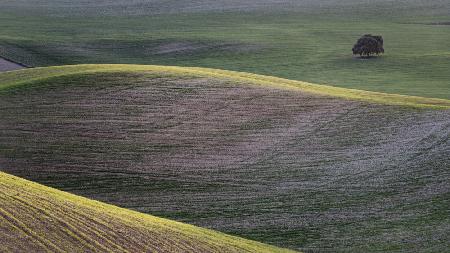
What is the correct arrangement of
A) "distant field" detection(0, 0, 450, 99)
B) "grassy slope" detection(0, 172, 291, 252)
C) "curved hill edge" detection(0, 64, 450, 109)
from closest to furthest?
"grassy slope" detection(0, 172, 291, 252) < "curved hill edge" detection(0, 64, 450, 109) < "distant field" detection(0, 0, 450, 99)

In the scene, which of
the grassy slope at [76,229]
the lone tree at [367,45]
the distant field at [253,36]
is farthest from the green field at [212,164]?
the lone tree at [367,45]

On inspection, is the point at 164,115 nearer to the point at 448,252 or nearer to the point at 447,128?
the point at 447,128

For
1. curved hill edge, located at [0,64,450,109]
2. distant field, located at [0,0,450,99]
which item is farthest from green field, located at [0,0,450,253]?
distant field, located at [0,0,450,99]

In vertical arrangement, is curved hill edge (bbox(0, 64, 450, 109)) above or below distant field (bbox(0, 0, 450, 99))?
above

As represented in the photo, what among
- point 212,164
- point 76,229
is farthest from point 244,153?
point 76,229

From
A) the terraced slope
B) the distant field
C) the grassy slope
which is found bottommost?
the distant field

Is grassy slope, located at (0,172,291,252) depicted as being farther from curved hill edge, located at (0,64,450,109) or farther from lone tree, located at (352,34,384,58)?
lone tree, located at (352,34,384,58)

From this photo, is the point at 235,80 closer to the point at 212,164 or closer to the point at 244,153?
the point at 244,153

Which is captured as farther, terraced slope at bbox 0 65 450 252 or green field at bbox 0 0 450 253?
terraced slope at bbox 0 65 450 252
